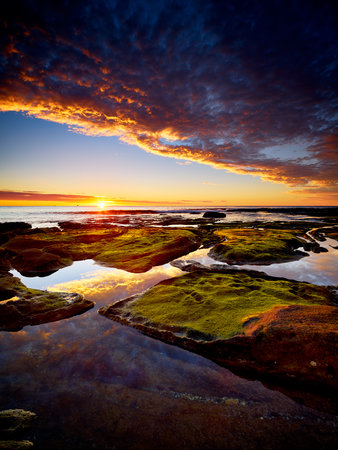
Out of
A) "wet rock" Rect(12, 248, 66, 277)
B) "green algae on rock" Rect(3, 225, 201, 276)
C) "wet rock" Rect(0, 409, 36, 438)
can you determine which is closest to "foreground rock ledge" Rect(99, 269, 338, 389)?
"wet rock" Rect(0, 409, 36, 438)

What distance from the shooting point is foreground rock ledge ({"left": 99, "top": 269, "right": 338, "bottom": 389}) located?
4.34m

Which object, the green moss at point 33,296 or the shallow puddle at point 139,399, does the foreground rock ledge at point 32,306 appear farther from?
the shallow puddle at point 139,399

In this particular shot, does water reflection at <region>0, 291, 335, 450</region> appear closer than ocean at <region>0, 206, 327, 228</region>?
Yes

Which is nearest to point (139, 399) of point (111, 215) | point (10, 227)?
point (10, 227)

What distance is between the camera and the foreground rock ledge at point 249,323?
4.34m

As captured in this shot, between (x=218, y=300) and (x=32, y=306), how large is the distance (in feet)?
20.7

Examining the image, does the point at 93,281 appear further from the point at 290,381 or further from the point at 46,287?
the point at 290,381

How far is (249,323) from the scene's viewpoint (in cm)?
558

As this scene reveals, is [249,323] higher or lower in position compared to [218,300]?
higher

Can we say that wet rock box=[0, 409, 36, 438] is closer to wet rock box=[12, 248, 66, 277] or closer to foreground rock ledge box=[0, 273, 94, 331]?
foreground rock ledge box=[0, 273, 94, 331]

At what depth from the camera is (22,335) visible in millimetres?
5789

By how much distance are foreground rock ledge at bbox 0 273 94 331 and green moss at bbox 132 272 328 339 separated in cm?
227

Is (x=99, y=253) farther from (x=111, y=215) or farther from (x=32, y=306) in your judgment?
(x=111, y=215)

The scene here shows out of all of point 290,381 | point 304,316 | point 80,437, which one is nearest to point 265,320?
point 304,316
